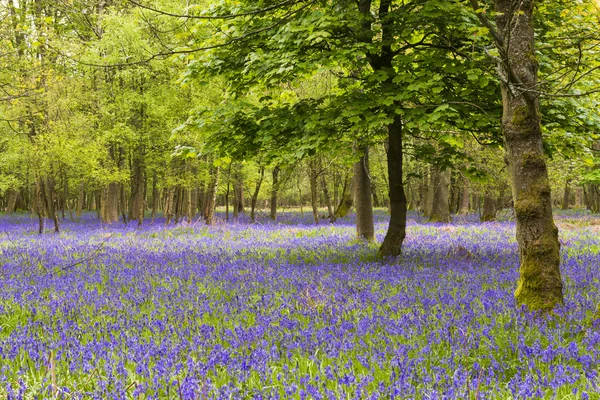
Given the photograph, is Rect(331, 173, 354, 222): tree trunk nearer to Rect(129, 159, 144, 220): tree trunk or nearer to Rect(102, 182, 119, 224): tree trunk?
Rect(129, 159, 144, 220): tree trunk

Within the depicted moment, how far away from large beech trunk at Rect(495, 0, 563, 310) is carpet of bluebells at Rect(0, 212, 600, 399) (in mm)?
306

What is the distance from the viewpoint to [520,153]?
534 centimetres

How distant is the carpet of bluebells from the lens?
333 centimetres

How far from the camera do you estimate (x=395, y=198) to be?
33.2 ft

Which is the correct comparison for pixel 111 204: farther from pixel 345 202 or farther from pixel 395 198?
pixel 395 198

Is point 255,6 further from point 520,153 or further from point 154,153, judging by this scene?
point 154,153

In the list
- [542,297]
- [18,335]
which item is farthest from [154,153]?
[542,297]

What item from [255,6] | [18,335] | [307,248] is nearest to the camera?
[18,335]

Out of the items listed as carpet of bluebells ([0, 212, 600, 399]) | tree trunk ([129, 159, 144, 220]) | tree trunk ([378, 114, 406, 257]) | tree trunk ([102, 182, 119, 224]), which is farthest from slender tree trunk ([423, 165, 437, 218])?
tree trunk ([102, 182, 119, 224])

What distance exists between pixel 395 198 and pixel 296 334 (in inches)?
244

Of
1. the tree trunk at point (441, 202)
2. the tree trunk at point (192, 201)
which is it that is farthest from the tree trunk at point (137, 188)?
the tree trunk at point (441, 202)

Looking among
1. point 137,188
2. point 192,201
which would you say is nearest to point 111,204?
point 137,188

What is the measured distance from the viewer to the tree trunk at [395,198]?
32.3ft

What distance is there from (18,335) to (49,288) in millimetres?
2610
